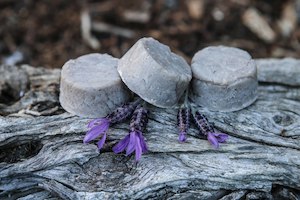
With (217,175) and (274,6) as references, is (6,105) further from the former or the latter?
(274,6)

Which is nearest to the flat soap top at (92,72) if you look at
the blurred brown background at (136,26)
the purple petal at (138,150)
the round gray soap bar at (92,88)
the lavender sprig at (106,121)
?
the round gray soap bar at (92,88)

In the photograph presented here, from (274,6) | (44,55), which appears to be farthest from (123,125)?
(274,6)

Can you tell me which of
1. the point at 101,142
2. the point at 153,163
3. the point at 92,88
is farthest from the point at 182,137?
the point at 92,88

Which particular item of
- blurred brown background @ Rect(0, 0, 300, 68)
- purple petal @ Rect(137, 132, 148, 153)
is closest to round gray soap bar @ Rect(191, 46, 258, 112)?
purple petal @ Rect(137, 132, 148, 153)

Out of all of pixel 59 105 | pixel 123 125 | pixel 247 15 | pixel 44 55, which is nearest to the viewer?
pixel 123 125

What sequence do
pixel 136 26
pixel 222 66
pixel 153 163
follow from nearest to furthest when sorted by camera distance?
1. pixel 153 163
2. pixel 222 66
3. pixel 136 26

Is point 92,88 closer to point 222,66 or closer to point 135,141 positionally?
point 135,141
